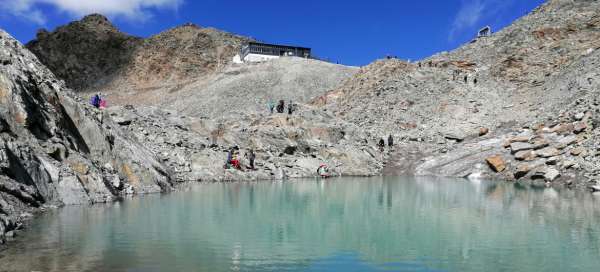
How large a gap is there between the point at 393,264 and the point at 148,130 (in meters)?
29.6

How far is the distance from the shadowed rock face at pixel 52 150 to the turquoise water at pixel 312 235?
1.20 meters

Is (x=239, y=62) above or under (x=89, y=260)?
above

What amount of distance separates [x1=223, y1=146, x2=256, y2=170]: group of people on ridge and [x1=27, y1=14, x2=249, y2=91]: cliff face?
92611 millimetres

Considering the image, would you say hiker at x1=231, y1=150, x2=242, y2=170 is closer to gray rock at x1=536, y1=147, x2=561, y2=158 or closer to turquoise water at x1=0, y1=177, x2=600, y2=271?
turquoise water at x1=0, y1=177, x2=600, y2=271

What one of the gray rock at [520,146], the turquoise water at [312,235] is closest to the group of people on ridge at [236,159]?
the turquoise water at [312,235]

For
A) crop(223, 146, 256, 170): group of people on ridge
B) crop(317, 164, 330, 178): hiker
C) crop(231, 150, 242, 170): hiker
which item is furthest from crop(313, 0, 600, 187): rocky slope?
crop(231, 150, 242, 170): hiker

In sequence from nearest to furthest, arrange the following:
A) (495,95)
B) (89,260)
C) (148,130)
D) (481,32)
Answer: (89,260), (148,130), (495,95), (481,32)

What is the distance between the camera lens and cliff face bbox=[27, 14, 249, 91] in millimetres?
134125

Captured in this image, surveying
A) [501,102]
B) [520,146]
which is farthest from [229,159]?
[501,102]

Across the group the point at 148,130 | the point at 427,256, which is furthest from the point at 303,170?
the point at 427,256

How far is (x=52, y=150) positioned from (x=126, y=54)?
132845 millimetres

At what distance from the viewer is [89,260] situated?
38.2 ft

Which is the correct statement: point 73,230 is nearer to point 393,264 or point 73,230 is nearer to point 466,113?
point 393,264

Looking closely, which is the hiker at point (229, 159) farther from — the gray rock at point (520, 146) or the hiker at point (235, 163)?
the gray rock at point (520, 146)
